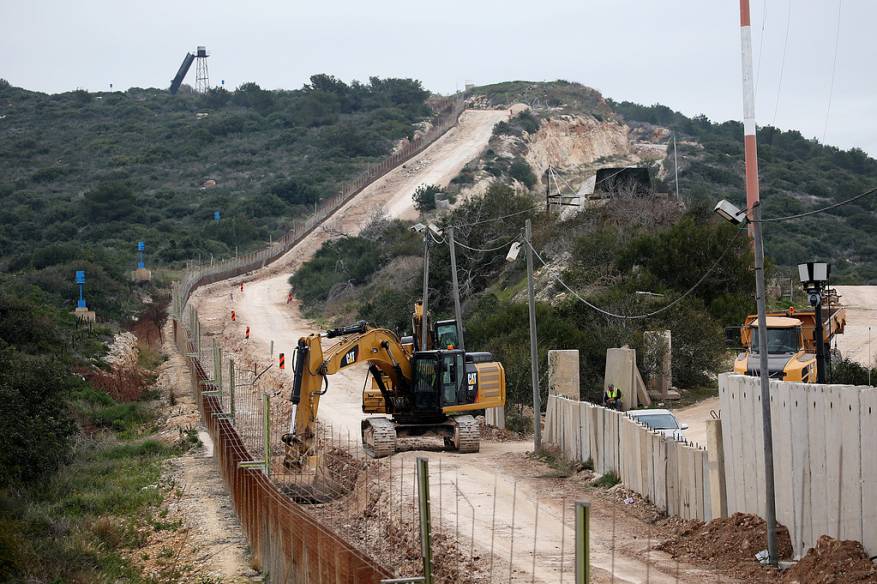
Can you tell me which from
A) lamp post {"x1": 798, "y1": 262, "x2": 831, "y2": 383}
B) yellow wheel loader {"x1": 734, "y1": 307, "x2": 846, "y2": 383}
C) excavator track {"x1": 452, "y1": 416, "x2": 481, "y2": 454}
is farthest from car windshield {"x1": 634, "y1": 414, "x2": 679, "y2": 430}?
lamp post {"x1": 798, "y1": 262, "x2": 831, "y2": 383}

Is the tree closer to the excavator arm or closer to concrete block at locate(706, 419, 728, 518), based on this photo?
the excavator arm

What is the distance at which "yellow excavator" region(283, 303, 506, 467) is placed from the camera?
2441 centimetres

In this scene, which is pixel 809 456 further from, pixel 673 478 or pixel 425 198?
pixel 425 198

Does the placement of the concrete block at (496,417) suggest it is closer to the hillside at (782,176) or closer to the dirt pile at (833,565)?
the dirt pile at (833,565)

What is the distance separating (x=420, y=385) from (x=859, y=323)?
30.9 metres

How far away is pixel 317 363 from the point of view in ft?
73.9

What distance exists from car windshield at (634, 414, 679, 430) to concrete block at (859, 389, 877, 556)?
12.3 m

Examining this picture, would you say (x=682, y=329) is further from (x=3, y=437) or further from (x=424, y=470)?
(x=424, y=470)

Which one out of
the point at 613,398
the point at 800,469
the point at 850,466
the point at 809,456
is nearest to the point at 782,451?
the point at 800,469

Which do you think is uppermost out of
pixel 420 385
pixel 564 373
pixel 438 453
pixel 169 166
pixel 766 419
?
pixel 169 166

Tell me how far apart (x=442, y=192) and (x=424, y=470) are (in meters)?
79.3

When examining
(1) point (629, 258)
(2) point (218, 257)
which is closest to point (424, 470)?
(1) point (629, 258)

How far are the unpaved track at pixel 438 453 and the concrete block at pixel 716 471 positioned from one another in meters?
1.24

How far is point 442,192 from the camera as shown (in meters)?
88.6
